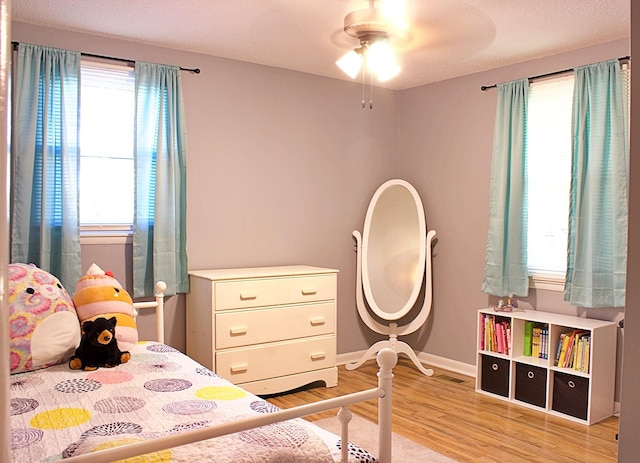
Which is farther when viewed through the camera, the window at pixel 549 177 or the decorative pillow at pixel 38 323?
the window at pixel 549 177

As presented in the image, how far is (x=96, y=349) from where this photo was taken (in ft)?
8.54

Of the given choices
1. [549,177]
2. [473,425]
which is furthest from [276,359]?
[549,177]

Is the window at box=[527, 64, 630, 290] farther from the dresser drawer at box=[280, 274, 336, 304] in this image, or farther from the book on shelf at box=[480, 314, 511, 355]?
the dresser drawer at box=[280, 274, 336, 304]

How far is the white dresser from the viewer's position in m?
3.70

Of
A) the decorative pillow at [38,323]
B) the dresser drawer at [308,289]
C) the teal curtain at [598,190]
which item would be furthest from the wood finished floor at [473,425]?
the decorative pillow at [38,323]

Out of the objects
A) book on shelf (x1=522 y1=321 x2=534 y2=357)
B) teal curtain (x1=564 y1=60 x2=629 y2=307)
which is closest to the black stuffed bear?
book on shelf (x1=522 y1=321 x2=534 y2=357)

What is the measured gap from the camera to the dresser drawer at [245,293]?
145 inches

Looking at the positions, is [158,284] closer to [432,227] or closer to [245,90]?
[245,90]

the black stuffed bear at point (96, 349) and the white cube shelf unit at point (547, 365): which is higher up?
the black stuffed bear at point (96, 349)

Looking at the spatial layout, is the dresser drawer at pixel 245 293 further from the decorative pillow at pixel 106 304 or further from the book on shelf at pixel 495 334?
the book on shelf at pixel 495 334

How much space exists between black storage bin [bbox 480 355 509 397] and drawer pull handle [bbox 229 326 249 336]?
176 centimetres

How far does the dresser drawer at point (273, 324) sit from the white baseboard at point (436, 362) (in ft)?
2.53

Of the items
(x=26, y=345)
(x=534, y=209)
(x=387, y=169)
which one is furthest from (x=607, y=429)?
(x=26, y=345)

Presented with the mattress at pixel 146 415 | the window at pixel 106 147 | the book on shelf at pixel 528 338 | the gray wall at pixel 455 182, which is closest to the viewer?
the mattress at pixel 146 415
